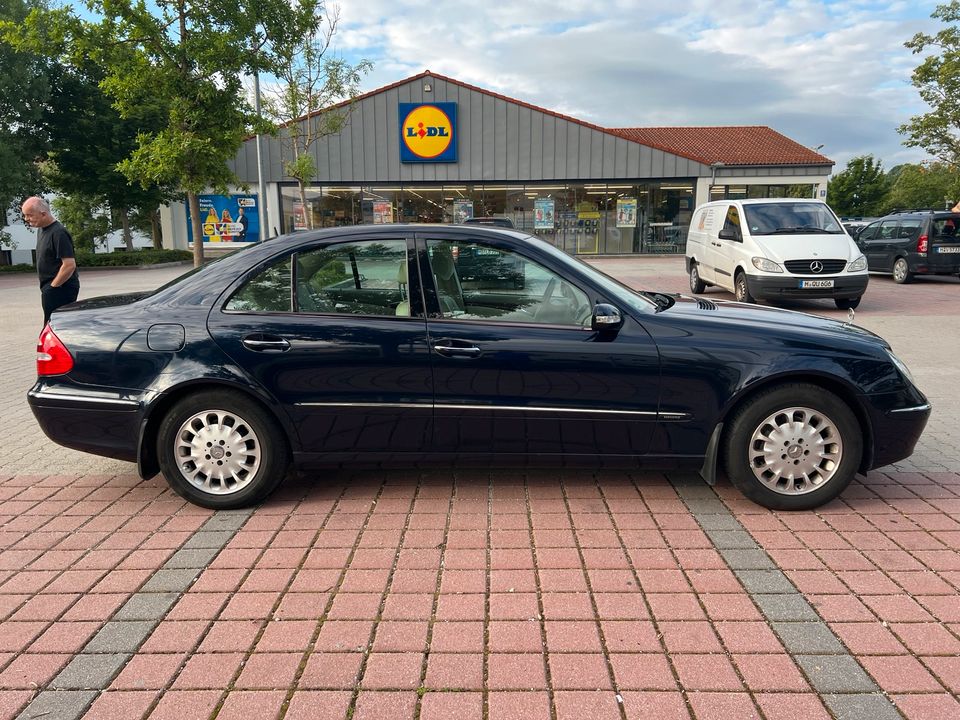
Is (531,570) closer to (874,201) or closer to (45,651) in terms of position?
(45,651)

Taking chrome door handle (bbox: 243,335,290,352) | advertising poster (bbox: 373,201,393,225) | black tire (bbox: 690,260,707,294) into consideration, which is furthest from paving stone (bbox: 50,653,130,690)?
advertising poster (bbox: 373,201,393,225)

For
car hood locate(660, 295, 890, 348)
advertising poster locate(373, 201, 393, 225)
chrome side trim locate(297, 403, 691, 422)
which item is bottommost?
chrome side trim locate(297, 403, 691, 422)

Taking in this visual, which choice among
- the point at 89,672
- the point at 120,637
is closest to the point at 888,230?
the point at 120,637

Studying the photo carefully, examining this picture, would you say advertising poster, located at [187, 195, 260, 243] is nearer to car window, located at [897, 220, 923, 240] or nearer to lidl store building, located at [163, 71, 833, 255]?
lidl store building, located at [163, 71, 833, 255]

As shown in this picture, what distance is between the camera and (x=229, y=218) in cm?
3344

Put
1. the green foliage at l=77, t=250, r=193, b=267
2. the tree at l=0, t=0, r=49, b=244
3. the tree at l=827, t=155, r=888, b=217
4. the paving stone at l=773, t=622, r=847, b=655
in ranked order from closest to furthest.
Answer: the paving stone at l=773, t=622, r=847, b=655
the tree at l=0, t=0, r=49, b=244
the green foliage at l=77, t=250, r=193, b=267
the tree at l=827, t=155, r=888, b=217

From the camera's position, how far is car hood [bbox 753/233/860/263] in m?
11.9

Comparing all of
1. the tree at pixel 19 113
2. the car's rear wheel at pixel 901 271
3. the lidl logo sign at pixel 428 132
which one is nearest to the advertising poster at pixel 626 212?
the lidl logo sign at pixel 428 132

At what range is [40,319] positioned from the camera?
13.0 m

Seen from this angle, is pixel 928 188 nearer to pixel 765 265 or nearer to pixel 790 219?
pixel 790 219

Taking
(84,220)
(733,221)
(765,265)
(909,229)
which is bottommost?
(765,265)

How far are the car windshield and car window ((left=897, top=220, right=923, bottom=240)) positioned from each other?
647cm

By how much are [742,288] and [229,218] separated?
2698 centimetres

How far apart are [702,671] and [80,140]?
3100 cm
